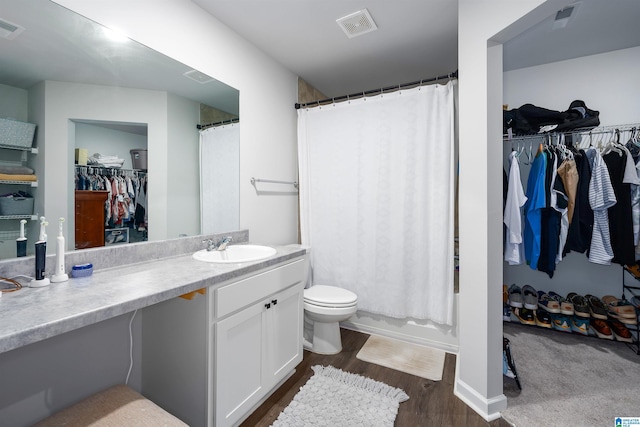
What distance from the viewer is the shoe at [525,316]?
2.51 m

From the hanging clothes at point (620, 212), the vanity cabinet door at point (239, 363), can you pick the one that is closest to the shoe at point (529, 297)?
the hanging clothes at point (620, 212)

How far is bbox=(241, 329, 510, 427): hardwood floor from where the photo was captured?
4.81ft

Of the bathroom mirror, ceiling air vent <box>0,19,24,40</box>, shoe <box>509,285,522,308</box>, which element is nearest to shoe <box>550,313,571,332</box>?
shoe <box>509,285,522,308</box>

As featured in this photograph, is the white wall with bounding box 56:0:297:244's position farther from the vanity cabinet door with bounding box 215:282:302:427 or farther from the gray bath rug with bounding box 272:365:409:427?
the gray bath rug with bounding box 272:365:409:427

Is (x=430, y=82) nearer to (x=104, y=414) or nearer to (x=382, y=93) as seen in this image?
(x=382, y=93)

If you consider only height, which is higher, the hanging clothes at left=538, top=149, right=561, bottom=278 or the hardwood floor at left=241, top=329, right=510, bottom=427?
the hanging clothes at left=538, top=149, right=561, bottom=278

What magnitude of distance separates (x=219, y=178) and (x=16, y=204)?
1.03 m

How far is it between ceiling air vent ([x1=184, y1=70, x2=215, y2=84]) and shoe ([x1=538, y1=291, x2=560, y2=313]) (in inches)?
131

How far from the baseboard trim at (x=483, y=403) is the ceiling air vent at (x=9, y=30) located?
2728 millimetres

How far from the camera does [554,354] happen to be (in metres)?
2.11

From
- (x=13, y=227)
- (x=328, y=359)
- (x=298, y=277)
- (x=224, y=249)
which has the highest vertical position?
(x=13, y=227)

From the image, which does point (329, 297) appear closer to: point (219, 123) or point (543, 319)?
point (219, 123)

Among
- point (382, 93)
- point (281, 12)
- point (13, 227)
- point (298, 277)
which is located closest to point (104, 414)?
point (13, 227)

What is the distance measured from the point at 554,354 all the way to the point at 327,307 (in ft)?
5.84
